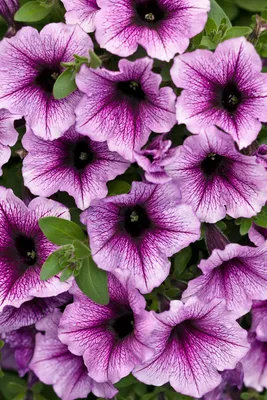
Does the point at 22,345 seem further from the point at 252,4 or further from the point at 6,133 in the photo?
the point at 252,4

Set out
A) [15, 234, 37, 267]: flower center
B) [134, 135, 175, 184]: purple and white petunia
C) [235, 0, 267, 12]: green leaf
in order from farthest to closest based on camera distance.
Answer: [235, 0, 267, 12]: green leaf
[15, 234, 37, 267]: flower center
[134, 135, 175, 184]: purple and white petunia

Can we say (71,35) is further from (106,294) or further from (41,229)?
(106,294)

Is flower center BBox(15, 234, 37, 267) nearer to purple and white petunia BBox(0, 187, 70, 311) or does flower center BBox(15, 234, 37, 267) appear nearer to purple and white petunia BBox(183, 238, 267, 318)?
purple and white petunia BBox(0, 187, 70, 311)

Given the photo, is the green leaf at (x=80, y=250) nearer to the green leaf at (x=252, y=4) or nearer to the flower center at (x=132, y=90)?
the flower center at (x=132, y=90)

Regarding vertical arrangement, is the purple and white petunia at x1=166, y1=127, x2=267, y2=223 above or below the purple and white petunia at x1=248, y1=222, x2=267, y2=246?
above

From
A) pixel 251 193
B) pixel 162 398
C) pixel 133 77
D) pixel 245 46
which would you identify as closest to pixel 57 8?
pixel 133 77

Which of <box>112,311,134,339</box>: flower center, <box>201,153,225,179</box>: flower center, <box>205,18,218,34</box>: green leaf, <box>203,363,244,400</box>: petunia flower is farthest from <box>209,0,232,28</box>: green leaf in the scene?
<box>203,363,244,400</box>: petunia flower

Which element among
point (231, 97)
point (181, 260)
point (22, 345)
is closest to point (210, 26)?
point (231, 97)
